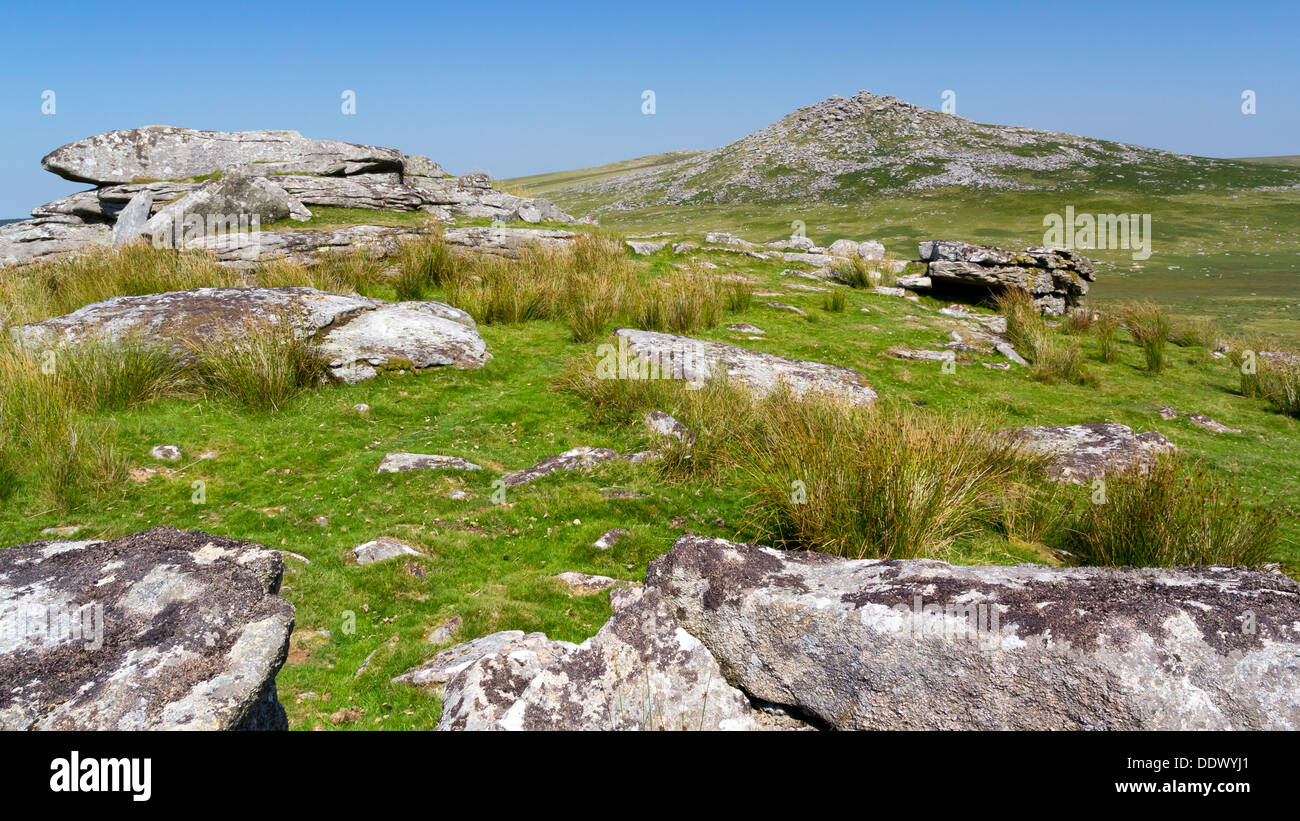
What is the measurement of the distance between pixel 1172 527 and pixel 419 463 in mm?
6213

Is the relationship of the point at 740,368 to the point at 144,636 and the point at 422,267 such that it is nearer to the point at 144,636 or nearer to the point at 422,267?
the point at 144,636

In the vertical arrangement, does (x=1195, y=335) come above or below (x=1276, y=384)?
above

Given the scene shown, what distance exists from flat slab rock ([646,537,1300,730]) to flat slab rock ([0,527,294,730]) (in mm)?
1810

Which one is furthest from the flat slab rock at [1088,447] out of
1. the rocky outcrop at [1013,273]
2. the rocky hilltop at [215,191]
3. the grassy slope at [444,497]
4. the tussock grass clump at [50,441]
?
the rocky hilltop at [215,191]

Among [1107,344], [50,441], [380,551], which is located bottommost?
[380,551]

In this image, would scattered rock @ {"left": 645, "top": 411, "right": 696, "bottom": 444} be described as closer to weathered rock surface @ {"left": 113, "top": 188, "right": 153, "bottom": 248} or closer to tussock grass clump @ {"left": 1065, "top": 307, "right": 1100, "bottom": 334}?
tussock grass clump @ {"left": 1065, "top": 307, "right": 1100, "bottom": 334}

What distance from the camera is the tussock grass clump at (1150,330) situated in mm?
11742

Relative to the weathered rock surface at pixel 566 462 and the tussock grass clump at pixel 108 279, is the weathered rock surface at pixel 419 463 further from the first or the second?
the tussock grass clump at pixel 108 279

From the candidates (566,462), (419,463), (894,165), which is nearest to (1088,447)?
(566,462)

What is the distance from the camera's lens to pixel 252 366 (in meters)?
7.63

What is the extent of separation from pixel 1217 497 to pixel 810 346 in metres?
7.59

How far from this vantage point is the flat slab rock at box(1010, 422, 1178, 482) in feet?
21.2
